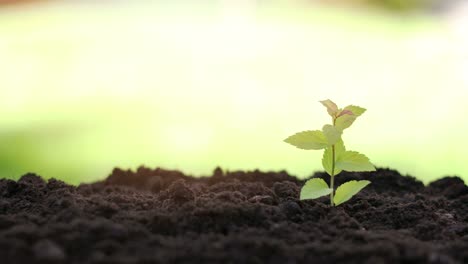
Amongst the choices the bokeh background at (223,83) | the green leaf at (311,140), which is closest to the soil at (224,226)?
the green leaf at (311,140)

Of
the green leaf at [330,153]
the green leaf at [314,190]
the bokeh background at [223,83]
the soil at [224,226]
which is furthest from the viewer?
the bokeh background at [223,83]

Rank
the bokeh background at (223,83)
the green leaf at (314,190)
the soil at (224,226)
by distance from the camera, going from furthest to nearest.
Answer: the bokeh background at (223,83) → the green leaf at (314,190) → the soil at (224,226)

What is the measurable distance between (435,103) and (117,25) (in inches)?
158

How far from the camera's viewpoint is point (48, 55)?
660 cm

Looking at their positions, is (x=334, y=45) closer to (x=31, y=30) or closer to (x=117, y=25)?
(x=117, y=25)

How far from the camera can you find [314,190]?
1847mm

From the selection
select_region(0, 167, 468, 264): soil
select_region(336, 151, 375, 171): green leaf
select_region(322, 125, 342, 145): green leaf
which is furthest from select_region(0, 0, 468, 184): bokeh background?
select_region(322, 125, 342, 145): green leaf

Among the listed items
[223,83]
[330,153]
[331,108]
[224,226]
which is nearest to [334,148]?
[330,153]

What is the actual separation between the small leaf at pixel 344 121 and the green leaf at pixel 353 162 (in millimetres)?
98

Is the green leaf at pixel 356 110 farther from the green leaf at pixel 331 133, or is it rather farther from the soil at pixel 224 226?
the soil at pixel 224 226

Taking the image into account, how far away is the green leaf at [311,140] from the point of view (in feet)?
6.23

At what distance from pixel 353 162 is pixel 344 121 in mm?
133

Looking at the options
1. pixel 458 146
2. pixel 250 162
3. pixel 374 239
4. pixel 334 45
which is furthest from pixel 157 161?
pixel 334 45

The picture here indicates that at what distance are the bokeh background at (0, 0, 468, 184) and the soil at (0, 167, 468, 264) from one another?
1.11m
